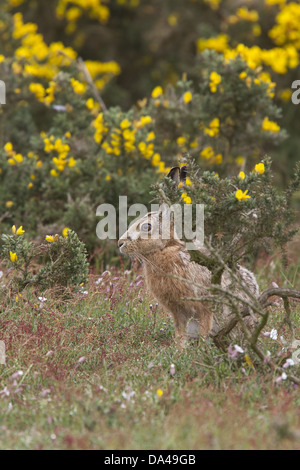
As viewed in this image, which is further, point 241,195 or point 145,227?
point 145,227

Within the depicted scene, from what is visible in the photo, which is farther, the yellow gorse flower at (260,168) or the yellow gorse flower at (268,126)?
the yellow gorse flower at (268,126)

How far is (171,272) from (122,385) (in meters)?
1.17

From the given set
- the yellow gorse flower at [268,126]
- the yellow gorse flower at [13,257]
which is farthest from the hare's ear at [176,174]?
the yellow gorse flower at [268,126]

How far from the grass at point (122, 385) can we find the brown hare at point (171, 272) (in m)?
0.25

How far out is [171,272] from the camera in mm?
5008

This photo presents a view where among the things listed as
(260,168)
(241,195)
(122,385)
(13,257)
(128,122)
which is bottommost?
(122,385)

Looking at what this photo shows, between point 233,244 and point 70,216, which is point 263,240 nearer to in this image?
point 233,244

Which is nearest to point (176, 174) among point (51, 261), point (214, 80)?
point (51, 261)

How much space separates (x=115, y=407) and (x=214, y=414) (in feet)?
1.68

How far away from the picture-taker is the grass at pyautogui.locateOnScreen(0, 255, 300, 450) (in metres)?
3.46

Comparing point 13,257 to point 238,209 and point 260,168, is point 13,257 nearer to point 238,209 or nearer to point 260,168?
point 238,209

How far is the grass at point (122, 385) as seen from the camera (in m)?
3.46

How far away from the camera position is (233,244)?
4383 millimetres

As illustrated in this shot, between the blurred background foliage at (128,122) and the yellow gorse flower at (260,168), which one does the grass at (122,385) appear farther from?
the blurred background foliage at (128,122)
